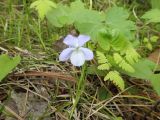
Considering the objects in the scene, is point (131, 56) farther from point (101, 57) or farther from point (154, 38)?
point (154, 38)

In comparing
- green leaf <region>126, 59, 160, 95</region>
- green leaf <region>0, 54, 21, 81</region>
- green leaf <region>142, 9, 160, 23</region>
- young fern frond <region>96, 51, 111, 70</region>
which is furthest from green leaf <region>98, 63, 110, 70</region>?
green leaf <region>142, 9, 160, 23</region>

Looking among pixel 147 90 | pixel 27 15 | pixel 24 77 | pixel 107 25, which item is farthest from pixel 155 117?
pixel 27 15

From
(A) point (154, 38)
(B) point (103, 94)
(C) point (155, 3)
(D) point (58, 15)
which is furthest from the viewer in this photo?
(C) point (155, 3)

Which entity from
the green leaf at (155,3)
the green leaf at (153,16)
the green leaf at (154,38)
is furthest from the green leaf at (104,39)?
the green leaf at (155,3)

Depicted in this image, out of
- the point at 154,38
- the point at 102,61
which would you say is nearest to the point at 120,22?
the point at 102,61

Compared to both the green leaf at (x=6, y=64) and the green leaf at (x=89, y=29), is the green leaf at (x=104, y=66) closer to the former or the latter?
the green leaf at (x=89, y=29)

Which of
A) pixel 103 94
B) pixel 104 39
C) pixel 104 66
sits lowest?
pixel 103 94
